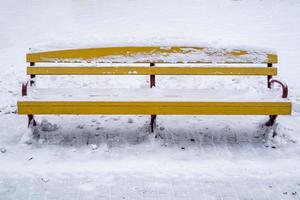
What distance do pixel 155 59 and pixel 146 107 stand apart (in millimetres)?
868

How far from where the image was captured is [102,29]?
34.1ft

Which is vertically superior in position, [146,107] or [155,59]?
[155,59]

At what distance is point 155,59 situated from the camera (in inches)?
199

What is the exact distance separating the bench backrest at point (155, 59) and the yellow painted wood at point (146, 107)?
684 mm

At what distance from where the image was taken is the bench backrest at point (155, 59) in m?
4.97

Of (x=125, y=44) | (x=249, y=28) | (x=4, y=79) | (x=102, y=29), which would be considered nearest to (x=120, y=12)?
(x=102, y=29)

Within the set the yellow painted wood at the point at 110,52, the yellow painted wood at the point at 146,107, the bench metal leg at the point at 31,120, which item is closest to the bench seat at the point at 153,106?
the yellow painted wood at the point at 146,107

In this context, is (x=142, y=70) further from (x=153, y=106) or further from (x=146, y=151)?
(x=146, y=151)

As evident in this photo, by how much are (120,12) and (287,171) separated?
9.02 metres

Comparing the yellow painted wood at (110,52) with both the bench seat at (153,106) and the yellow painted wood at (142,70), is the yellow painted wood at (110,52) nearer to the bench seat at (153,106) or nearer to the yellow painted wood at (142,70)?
the yellow painted wood at (142,70)

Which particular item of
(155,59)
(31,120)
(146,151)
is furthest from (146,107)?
(31,120)

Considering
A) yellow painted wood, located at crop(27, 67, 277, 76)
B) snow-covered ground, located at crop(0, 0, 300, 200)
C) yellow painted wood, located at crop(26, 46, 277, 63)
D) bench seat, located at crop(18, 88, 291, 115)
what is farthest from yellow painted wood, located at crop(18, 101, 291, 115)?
yellow painted wood, located at crop(26, 46, 277, 63)

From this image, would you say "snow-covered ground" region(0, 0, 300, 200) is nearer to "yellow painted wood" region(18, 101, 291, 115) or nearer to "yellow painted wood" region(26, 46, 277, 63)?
→ "yellow painted wood" region(26, 46, 277, 63)

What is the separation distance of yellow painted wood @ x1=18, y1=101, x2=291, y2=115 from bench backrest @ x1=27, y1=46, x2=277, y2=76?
2.24ft
